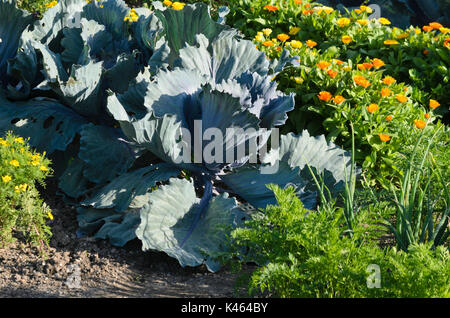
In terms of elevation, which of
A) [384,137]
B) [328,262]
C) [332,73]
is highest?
[332,73]

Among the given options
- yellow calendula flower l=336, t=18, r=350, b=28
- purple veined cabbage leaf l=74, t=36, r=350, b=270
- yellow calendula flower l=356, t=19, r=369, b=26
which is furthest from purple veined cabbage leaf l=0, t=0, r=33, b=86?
yellow calendula flower l=356, t=19, r=369, b=26

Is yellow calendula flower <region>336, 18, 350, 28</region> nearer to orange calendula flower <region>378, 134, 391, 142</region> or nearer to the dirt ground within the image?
orange calendula flower <region>378, 134, 391, 142</region>

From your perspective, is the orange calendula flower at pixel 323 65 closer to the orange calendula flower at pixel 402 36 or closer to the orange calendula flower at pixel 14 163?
the orange calendula flower at pixel 402 36

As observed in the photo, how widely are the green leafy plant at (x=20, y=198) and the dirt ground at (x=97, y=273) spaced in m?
0.10

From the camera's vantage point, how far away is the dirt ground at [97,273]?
288 centimetres

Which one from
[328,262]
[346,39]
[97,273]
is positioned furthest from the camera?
[346,39]

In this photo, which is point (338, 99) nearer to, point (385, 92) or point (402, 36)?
point (385, 92)

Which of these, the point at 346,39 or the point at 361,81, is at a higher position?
the point at 346,39

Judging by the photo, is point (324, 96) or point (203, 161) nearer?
point (203, 161)

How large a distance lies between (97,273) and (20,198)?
1.92 ft

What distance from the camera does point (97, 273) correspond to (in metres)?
3.08

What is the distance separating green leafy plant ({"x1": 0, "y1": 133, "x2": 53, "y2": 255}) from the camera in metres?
3.12

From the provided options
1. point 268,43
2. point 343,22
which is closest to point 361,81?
point 268,43

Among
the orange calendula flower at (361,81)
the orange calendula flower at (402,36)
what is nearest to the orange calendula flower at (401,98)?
the orange calendula flower at (361,81)
